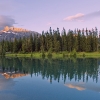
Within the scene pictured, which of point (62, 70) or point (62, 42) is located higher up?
point (62, 42)

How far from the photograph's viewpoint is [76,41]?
120312mm

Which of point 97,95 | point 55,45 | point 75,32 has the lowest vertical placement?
point 97,95

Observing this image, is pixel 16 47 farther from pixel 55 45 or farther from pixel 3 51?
pixel 55 45

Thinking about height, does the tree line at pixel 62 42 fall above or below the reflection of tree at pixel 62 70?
above

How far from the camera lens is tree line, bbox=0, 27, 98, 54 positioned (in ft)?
391

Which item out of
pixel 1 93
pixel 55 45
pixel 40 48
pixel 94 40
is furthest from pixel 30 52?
pixel 1 93

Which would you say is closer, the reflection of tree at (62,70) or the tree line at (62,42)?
the reflection of tree at (62,70)

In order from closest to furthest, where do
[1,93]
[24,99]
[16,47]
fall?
[24,99] → [1,93] → [16,47]

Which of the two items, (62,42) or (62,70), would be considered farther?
(62,42)

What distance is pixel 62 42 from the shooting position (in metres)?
127

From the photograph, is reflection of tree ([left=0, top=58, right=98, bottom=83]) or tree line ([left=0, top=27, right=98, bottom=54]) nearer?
reflection of tree ([left=0, top=58, right=98, bottom=83])

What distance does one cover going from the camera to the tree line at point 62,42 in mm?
119294

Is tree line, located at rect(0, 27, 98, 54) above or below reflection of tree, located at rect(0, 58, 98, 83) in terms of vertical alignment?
above

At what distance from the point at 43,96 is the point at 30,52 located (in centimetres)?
11363
